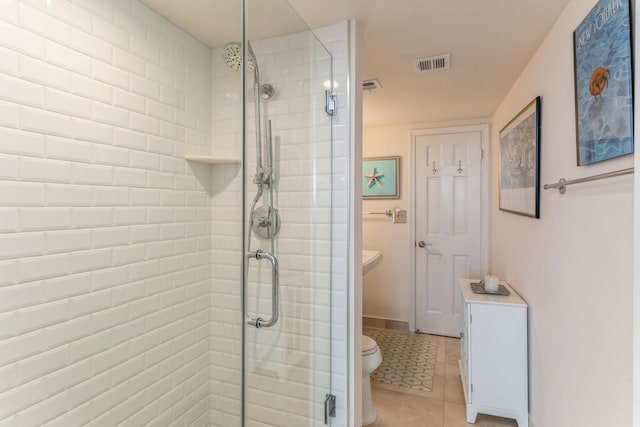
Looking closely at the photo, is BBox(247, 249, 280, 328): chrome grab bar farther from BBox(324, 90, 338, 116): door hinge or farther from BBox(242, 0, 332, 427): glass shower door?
BBox(324, 90, 338, 116): door hinge

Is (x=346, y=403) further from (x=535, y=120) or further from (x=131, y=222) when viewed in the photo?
(x=535, y=120)

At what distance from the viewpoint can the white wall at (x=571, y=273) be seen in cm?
104

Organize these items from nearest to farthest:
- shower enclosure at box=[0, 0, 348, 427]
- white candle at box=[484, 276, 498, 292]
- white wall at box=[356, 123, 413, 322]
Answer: shower enclosure at box=[0, 0, 348, 427] < white candle at box=[484, 276, 498, 292] < white wall at box=[356, 123, 413, 322]

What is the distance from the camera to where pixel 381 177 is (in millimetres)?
3639

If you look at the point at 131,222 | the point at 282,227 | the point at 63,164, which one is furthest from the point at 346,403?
the point at 63,164

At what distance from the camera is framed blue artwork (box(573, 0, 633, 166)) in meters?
0.97

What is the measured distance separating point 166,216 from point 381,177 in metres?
2.52

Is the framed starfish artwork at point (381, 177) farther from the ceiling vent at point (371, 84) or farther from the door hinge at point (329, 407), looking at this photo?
the door hinge at point (329, 407)

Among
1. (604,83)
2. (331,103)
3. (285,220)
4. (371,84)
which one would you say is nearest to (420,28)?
(331,103)

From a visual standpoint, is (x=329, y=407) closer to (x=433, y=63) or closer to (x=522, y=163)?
(x=522, y=163)

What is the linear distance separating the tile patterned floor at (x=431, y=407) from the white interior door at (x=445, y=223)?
2.82 ft

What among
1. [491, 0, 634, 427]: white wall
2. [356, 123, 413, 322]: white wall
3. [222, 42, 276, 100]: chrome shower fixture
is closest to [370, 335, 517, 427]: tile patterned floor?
[491, 0, 634, 427]: white wall

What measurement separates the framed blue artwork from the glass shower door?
3.50 feet

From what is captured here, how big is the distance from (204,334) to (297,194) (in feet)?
3.04
